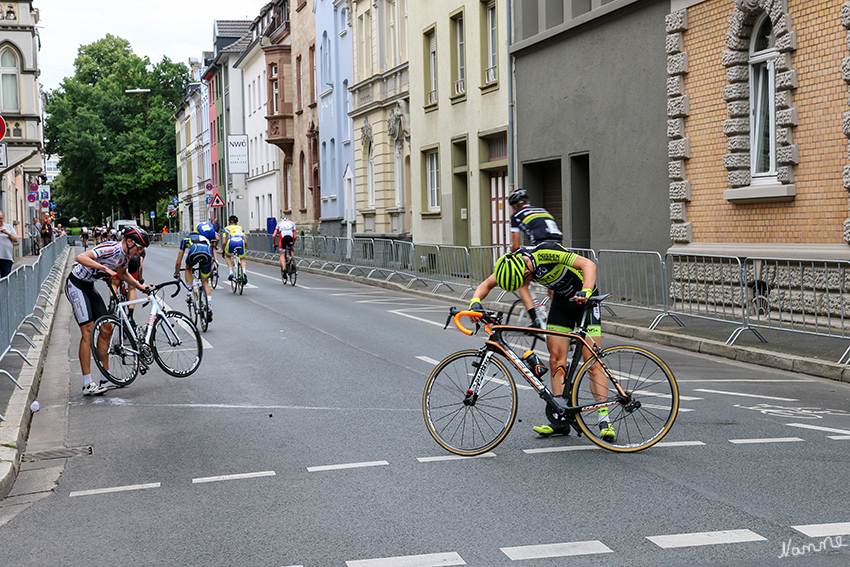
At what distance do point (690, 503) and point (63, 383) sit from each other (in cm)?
806

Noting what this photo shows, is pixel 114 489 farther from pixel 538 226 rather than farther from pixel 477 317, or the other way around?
pixel 538 226

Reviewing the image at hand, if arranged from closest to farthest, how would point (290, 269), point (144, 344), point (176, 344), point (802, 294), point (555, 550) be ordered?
1. point (555, 550)
2. point (144, 344)
3. point (176, 344)
4. point (802, 294)
5. point (290, 269)

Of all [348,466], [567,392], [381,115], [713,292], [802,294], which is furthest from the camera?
[381,115]

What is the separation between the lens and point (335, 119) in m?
41.6

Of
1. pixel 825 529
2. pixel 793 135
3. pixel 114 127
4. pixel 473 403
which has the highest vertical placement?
pixel 114 127

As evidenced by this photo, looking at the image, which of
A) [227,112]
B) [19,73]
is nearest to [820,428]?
→ [19,73]

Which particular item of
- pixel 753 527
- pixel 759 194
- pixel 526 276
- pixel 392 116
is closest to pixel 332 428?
pixel 526 276

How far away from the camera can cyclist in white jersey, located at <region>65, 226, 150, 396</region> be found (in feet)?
35.1

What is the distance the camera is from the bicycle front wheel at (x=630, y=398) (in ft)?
24.0

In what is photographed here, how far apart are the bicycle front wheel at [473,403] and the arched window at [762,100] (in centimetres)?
979

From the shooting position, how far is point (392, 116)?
110ft

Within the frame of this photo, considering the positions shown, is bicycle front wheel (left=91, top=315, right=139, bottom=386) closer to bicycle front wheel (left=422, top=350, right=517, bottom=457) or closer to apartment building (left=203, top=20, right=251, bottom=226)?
bicycle front wheel (left=422, top=350, right=517, bottom=457)

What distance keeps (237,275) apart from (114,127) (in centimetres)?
6841

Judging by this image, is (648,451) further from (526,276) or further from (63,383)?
(63,383)
